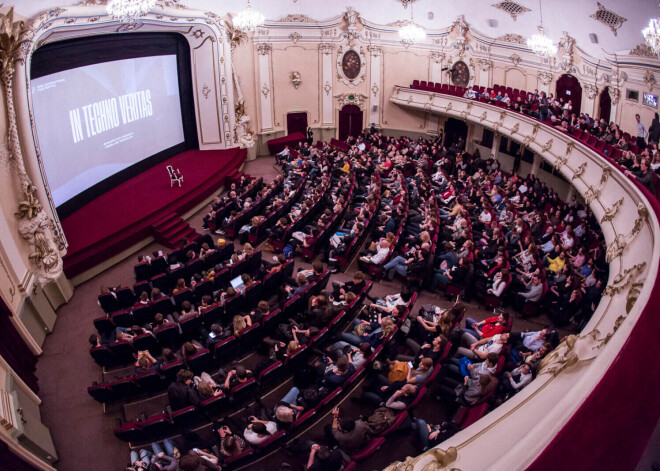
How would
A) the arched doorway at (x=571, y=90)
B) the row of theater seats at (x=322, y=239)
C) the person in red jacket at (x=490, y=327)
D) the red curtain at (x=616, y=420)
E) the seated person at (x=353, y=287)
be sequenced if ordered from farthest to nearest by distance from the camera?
the arched doorway at (x=571, y=90) < the row of theater seats at (x=322, y=239) < the seated person at (x=353, y=287) < the person in red jacket at (x=490, y=327) < the red curtain at (x=616, y=420)

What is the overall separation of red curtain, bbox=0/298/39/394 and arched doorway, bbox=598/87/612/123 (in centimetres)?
1363

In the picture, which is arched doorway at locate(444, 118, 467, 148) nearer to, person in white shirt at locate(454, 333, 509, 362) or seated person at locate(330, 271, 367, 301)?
seated person at locate(330, 271, 367, 301)

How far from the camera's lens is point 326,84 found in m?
17.0

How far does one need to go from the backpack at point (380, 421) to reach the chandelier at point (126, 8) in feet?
28.5

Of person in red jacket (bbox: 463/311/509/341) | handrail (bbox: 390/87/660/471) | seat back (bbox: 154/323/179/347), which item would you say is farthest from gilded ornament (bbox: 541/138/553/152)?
seat back (bbox: 154/323/179/347)

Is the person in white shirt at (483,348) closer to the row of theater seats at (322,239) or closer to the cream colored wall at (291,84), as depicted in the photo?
the row of theater seats at (322,239)

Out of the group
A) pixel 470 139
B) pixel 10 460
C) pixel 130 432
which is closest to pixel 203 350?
pixel 130 432

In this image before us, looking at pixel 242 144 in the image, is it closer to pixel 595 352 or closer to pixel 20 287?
pixel 20 287

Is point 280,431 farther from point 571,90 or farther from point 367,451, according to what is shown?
point 571,90

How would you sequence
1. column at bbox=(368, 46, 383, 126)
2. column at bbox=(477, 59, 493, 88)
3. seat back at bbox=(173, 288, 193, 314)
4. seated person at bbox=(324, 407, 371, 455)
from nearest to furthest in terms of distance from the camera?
seated person at bbox=(324, 407, 371, 455) < seat back at bbox=(173, 288, 193, 314) < column at bbox=(477, 59, 493, 88) < column at bbox=(368, 46, 383, 126)

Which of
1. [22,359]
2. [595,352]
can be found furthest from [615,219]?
[22,359]

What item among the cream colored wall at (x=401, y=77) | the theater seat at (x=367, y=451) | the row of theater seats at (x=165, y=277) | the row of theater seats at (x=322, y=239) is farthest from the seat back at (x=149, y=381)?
the cream colored wall at (x=401, y=77)

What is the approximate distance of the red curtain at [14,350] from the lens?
5.49 metres

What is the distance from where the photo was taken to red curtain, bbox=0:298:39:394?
5.49 m
